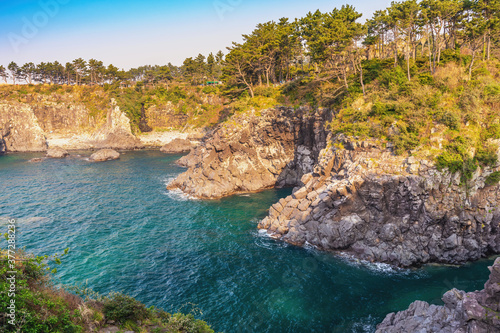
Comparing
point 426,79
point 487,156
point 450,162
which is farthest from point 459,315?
point 426,79

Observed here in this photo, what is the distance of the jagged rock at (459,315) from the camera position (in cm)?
1658

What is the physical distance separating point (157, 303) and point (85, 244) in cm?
1743

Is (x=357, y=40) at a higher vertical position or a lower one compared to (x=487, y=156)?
higher

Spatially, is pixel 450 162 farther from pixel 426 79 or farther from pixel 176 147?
pixel 176 147

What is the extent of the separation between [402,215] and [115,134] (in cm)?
10795

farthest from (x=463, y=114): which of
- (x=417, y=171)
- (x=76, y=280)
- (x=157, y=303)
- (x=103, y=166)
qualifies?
(x=103, y=166)

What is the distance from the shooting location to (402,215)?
33.3 meters

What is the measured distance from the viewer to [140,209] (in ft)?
161

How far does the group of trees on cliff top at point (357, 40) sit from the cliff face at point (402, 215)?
2003 cm

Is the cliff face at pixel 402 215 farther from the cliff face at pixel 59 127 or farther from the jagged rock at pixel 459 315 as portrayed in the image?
the cliff face at pixel 59 127

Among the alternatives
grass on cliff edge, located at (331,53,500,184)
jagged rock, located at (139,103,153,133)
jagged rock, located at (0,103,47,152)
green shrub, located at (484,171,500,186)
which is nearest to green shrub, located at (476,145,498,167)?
grass on cliff edge, located at (331,53,500,184)

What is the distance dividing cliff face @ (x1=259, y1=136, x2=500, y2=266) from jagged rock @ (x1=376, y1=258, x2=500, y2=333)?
1157 centimetres

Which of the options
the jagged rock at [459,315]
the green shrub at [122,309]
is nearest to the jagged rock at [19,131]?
the green shrub at [122,309]

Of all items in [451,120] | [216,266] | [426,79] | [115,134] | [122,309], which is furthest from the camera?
[115,134]
